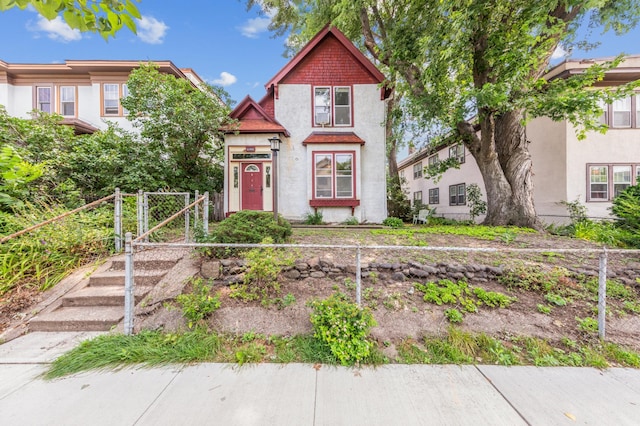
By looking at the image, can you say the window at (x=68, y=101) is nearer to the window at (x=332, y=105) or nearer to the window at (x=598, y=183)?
the window at (x=332, y=105)

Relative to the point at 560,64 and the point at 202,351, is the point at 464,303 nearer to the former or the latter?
the point at 202,351

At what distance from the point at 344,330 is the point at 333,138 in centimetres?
853

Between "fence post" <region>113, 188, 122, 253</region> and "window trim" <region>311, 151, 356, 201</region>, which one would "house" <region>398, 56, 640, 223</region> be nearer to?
"window trim" <region>311, 151, 356, 201</region>

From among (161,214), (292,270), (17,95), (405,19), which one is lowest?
(292,270)

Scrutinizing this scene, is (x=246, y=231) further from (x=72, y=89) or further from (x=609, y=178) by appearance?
(x=72, y=89)

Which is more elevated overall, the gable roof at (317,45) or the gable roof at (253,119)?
the gable roof at (317,45)

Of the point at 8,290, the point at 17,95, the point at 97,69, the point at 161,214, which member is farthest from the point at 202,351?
the point at 17,95

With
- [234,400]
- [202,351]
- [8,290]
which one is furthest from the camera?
[8,290]

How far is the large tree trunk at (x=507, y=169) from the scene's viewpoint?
866 centimetres

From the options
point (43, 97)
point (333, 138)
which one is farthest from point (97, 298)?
point (43, 97)

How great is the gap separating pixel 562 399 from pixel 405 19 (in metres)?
11.5

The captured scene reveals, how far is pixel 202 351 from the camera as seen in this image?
284cm

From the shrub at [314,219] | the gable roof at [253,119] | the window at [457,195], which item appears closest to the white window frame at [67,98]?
the gable roof at [253,119]

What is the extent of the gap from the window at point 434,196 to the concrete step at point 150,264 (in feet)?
60.1
